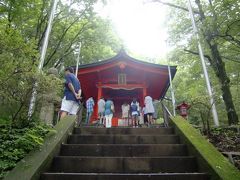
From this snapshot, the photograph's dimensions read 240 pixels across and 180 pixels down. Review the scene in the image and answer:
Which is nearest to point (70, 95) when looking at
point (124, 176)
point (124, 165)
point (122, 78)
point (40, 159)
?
point (40, 159)

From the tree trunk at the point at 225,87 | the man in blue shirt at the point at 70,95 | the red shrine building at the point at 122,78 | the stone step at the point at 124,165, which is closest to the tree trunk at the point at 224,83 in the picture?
the tree trunk at the point at 225,87

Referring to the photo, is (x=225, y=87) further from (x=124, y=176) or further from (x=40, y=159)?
(x=40, y=159)

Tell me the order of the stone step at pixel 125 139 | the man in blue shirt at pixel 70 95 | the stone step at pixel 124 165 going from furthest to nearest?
the man in blue shirt at pixel 70 95 → the stone step at pixel 125 139 → the stone step at pixel 124 165

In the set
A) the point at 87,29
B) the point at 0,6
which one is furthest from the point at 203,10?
the point at 0,6

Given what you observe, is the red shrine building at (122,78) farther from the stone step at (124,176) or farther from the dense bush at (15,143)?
the stone step at (124,176)

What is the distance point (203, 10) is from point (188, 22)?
2.37 metres

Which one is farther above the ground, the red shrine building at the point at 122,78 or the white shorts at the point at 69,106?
the red shrine building at the point at 122,78

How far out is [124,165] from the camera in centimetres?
473

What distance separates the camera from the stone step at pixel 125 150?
17.6 ft

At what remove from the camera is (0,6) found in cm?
1073

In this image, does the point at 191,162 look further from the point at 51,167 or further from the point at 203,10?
the point at 203,10

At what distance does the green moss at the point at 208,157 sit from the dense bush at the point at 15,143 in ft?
9.90

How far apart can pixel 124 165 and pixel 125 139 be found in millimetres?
1382

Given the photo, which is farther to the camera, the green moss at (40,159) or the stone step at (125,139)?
the stone step at (125,139)
